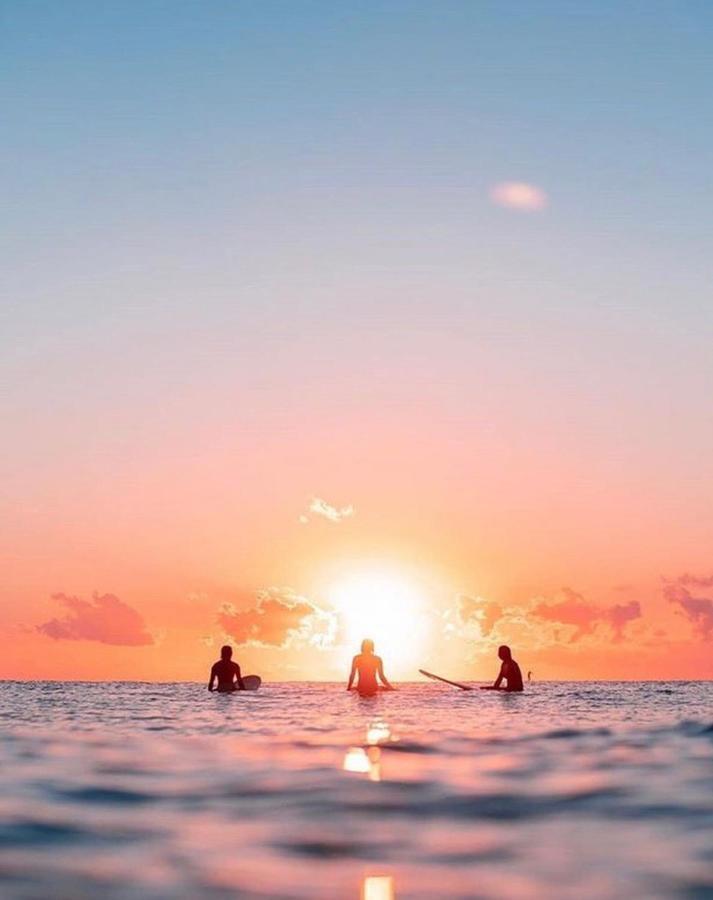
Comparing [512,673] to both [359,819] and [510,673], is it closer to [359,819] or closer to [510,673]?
[510,673]

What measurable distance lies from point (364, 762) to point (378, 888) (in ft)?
15.0

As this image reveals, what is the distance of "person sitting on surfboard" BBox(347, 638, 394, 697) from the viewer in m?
29.6

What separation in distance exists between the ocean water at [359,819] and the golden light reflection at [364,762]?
3 cm

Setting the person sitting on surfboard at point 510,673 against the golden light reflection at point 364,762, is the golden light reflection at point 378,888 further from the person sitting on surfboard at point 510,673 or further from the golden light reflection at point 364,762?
the person sitting on surfboard at point 510,673

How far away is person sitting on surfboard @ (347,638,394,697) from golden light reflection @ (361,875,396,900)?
84.0 ft

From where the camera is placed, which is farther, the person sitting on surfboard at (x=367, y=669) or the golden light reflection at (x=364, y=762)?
the person sitting on surfboard at (x=367, y=669)

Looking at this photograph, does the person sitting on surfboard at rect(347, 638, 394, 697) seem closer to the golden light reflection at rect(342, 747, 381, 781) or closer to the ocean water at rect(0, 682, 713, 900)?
the ocean water at rect(0, 682, 713, 900)

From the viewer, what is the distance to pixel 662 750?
9531 mm

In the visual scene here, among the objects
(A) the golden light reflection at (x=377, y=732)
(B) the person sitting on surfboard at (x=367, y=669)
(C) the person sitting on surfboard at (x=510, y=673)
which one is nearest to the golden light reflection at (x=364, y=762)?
(A) the golden light reflection at (x=377, y=732)

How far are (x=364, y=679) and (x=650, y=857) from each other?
2570 centimetres

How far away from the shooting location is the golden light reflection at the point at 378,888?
3865mm

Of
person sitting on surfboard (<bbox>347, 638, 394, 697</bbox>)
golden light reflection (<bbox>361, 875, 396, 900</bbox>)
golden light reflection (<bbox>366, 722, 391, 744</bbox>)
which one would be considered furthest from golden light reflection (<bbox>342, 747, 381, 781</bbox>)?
person sitting on surfboard (<bbox>347, 638, 394, 697</bbox>)

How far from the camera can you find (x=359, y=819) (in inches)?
216

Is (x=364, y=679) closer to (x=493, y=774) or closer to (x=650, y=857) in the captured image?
(x=493, y=774)
